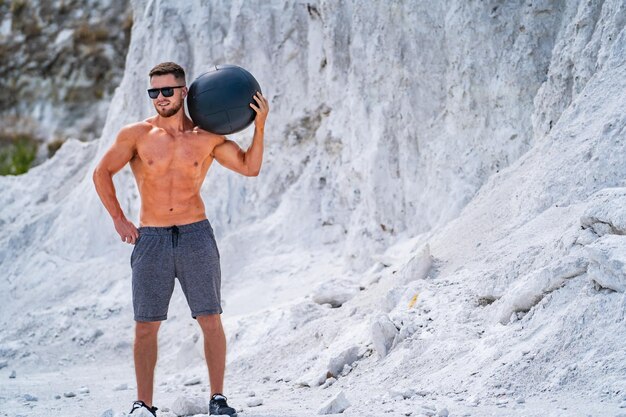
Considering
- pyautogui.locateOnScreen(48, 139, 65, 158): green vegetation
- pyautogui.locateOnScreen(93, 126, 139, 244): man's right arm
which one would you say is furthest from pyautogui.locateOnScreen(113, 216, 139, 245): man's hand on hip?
pyautogui.locateOnScreen(48, 139, 65, 158): green vegetation

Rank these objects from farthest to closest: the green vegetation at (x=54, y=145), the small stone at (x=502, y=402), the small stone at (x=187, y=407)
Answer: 1. the green vegetation at (x=54, y=145)
2. the small stone at (x=187, y=407)
3. the small stone at (x=502, y=402)

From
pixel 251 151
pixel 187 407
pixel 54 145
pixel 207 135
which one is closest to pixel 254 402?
pixel 187 407

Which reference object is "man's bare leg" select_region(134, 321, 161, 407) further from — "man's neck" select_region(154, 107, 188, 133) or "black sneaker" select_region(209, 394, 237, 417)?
"man's neck" select_region(154, 107, 188, 133)

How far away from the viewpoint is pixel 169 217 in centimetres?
539

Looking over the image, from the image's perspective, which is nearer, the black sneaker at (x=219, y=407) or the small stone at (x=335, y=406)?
the small stone at (x=335, y=406)

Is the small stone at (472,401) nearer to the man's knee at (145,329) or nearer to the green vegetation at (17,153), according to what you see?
the man's knee at (145,329)

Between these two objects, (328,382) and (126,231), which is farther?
(328,382)

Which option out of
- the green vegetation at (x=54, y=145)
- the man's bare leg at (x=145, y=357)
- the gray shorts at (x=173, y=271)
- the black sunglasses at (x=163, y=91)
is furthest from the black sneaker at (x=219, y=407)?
the green vegetation at (x=54, y=145)

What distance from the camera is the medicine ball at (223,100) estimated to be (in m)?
5.26

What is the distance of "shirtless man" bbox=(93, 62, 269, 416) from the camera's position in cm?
531

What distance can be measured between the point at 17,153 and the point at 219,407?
66.0 feet

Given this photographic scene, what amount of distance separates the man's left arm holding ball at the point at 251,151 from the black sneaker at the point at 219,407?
1.31 m

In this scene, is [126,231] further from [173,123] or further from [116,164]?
[173,123]

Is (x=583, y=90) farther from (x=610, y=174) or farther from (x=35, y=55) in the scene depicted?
(x=35, y=55)
